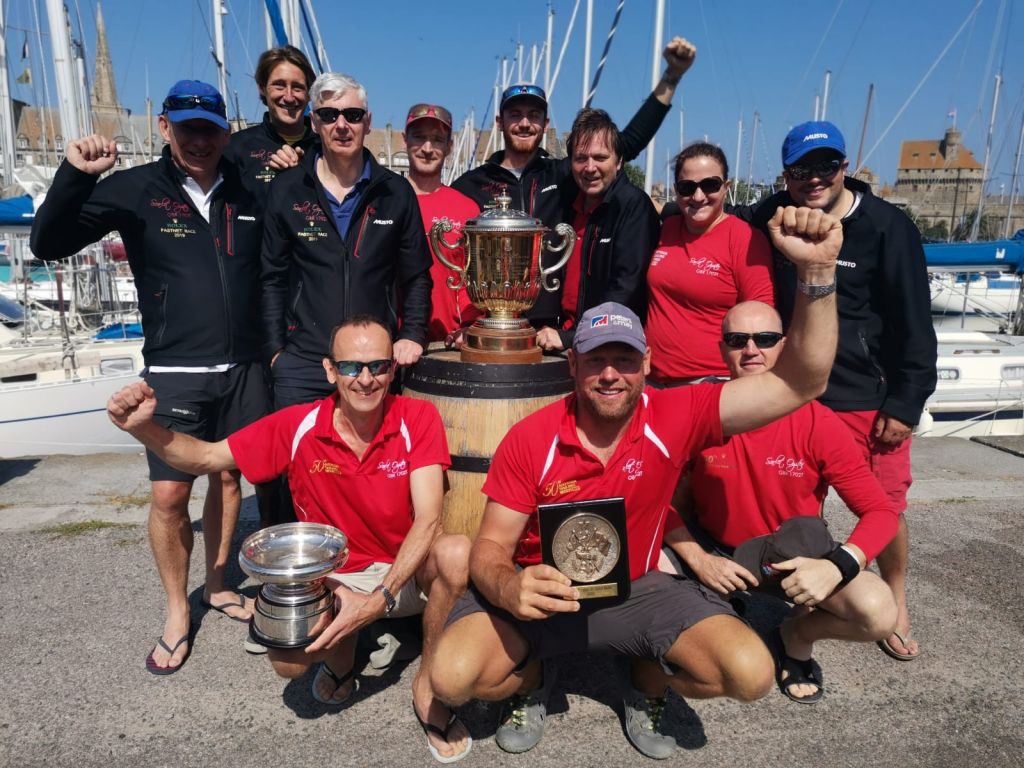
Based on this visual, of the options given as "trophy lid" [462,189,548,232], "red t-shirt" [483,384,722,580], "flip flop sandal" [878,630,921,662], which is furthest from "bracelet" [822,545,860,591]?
"trophy lid" [462,189,548,232]

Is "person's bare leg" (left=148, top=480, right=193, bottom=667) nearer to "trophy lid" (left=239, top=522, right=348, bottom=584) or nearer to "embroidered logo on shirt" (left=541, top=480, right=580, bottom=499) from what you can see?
"trophy lid" (left=239, top=522, right=348, bottom=584)

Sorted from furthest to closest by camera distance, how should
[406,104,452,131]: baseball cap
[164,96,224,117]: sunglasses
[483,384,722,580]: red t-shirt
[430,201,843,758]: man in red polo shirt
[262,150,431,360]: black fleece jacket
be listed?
[406,104,452,131]: baseball cap → [262,150,431,360]: black fleece jacket → [164,96,224,117]: sunglasses → [483,384,722,580]: red t-shirt → [430,201,843,758]: man in red polo shirt

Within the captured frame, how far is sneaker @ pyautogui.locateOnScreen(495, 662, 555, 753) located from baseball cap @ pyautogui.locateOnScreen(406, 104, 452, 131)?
9.82 feet

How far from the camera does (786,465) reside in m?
3.09

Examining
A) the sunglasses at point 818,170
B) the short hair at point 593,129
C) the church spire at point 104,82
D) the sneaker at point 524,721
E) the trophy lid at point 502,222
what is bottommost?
the sneaker at point 524,721

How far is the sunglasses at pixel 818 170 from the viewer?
333 centimetres

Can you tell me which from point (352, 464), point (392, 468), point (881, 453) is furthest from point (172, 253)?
point (881, 453)

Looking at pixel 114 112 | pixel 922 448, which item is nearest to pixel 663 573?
pixel 922 448

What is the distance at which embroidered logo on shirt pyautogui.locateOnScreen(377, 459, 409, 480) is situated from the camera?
119 inches

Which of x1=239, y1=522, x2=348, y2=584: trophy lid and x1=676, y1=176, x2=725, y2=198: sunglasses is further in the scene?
x1=676, y1=176, x2=725, y2=198: sunglasses

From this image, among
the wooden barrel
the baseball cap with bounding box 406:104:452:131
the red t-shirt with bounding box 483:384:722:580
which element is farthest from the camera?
the baseball cap with bounding box 406:104:452:131

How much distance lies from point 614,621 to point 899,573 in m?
1.67

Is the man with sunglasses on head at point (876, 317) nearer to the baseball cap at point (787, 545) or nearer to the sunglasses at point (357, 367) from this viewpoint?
the baseball cap at point (787, 545)

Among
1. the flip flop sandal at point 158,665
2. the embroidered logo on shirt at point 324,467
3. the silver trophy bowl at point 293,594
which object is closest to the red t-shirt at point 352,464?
the embroidered logo on shirt at point 324,467
